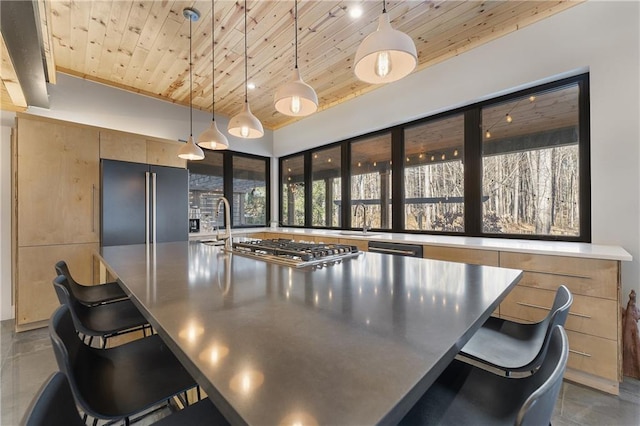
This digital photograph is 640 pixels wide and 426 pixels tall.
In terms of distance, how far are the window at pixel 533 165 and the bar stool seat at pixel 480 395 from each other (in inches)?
88.0

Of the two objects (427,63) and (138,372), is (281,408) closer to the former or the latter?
(138,372)

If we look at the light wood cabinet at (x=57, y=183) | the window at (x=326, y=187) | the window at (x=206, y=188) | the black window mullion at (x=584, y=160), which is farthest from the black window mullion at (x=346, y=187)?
the light wood cabinet at (x=57, y=183)

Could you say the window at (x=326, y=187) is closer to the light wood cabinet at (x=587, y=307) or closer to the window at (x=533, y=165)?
the window at (x=533, y=165)

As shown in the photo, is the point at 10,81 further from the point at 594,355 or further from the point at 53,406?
the point at 594,355

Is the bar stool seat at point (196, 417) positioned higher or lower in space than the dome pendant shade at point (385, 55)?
lower

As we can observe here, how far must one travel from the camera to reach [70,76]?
3.35 m

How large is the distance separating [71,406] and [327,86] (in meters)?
3.99

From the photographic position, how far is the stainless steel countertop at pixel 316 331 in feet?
1.42

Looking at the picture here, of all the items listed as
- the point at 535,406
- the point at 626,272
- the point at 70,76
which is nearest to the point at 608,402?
the point at 626,272

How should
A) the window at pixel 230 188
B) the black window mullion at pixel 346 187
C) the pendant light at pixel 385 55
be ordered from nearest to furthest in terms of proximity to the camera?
the pendant light at pixel 385 55 → the black window mullion at pixel 346 187 → the window at pixel 230 188

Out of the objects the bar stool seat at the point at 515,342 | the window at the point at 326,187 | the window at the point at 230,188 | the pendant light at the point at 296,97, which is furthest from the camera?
the window at the point at 326,187

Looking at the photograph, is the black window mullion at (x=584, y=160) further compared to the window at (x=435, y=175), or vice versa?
the window at (x=435, y=175)

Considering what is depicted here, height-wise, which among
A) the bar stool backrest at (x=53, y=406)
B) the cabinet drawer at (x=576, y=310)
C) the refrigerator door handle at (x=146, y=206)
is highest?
the refrigerator door handle at (x=146, y=206)

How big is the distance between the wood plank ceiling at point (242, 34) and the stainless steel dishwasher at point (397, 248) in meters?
2.13
